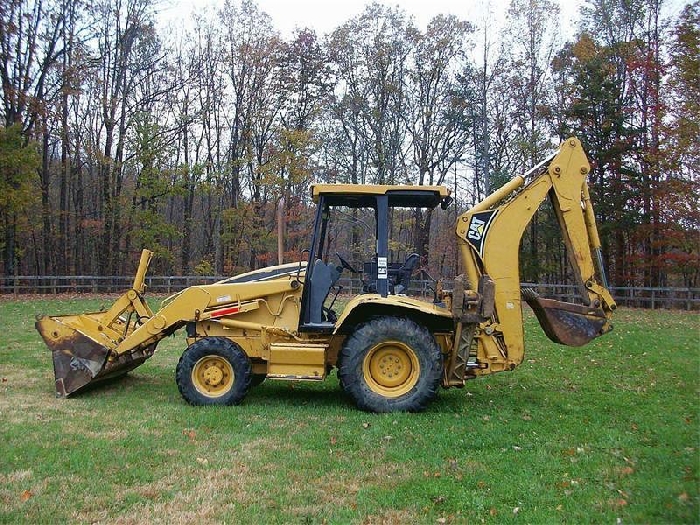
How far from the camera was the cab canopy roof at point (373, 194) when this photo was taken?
24.5 ft

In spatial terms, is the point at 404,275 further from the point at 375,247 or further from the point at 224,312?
the point at 224,312

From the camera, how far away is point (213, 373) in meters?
7.43

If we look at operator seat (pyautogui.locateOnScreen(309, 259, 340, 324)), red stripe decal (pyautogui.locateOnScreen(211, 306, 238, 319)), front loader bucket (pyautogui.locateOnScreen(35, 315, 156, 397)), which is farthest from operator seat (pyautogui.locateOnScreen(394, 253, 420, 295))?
front loader bucket (pyautogui.locateOnScreen(35, 315, 156, 397))

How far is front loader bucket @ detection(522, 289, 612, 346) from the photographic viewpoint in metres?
7.09

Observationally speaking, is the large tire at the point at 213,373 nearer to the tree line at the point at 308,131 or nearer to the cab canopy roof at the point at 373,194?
the cab canopy roof at the point at 373,194

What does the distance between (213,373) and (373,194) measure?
9.84 feet

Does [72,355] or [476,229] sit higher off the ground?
[476,229]

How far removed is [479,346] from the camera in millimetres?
7160

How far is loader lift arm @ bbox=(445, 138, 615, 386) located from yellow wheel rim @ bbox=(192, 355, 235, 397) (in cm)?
271

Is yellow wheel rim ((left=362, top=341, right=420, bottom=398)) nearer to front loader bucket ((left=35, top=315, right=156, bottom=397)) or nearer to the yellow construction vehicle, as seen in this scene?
the yellow construction vehicle

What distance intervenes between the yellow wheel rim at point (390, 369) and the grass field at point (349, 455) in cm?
43

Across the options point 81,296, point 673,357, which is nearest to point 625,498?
point 673,357

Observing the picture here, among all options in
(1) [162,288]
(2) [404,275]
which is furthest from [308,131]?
(2) [404,275]

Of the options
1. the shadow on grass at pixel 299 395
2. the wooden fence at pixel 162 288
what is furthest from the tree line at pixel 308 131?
the shadow on grass at pixel 299 395
